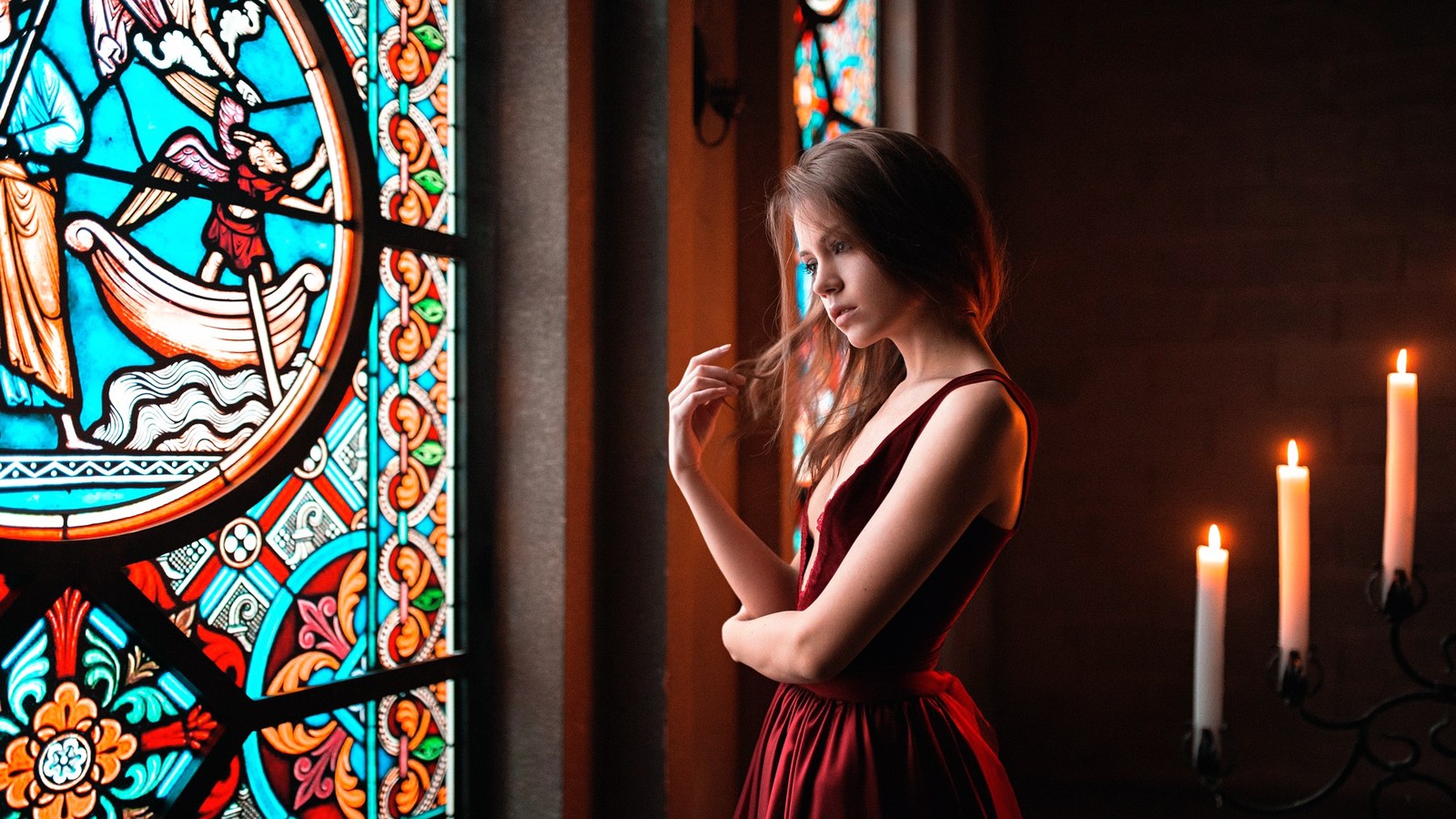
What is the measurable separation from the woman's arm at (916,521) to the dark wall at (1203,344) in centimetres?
268

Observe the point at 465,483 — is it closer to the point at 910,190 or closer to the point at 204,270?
the point at 204,270

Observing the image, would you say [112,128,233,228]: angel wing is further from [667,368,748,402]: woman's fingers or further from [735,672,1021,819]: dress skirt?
[735,672,1021,819]: dress skirt

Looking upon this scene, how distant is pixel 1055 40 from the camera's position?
3.69 meters

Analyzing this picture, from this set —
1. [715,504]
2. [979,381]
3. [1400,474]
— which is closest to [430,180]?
[715,504]

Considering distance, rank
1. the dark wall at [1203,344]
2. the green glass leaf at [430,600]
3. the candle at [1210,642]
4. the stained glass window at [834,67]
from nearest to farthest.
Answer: the candle at [1210,642] < the green glass leaf at [430,600] < the stained glass window at [834,67] < the dark wall at [1203,344]

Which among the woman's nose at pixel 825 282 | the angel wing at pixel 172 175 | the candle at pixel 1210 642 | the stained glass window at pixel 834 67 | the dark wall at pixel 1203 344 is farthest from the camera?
the dark wall at pixel 1203 344

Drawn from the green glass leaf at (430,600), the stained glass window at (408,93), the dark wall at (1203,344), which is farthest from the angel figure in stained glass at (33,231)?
the dark wall at (1203,344)

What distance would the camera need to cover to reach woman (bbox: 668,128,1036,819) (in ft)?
3.33

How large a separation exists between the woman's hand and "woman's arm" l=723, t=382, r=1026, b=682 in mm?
247

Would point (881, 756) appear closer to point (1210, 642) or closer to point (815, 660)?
point (815, 660)

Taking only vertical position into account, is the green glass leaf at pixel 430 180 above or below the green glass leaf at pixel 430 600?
above

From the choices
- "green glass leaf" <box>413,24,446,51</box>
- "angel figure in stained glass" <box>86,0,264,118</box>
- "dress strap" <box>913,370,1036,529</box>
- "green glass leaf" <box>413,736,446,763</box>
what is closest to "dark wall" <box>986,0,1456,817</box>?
"green glass leaf" <box>413,736,446,763</box>

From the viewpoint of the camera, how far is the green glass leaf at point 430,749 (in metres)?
1.60

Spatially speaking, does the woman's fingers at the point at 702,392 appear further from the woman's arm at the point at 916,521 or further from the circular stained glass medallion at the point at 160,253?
the circular stained glass medallion at the point at 160,253
